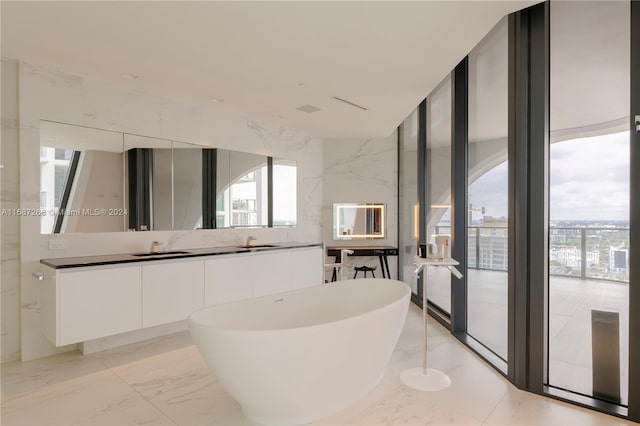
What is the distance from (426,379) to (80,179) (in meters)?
→ 3.29

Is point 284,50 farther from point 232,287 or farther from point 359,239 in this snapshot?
point 359,239

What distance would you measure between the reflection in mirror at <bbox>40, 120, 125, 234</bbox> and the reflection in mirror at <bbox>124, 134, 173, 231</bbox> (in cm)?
9

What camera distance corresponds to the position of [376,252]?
532 cm

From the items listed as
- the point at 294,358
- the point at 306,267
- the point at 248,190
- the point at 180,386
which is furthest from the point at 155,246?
the point at 294,358

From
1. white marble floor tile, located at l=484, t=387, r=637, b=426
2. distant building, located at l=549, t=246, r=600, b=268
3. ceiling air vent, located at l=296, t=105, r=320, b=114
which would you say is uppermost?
ceiling air vent, located at l=296, t=105, r=320, b=114

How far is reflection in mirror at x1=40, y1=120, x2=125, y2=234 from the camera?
301 cm

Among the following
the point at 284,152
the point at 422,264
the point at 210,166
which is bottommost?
the point at 422,264

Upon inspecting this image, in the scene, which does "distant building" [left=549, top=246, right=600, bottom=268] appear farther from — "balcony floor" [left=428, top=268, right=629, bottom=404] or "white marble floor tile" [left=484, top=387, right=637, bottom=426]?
"white marble floor tile" [left=484, top=387, right=637, bottom=426]

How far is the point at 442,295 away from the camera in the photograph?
4031 millimetres

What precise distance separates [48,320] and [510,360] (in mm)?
3416

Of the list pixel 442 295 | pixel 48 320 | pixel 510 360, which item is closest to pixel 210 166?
pixel 48 320

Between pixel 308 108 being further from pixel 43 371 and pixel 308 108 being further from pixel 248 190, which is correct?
pixel 43 371

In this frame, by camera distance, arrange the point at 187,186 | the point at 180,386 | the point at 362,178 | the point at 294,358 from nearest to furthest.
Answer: the point at 294,358 < the point at 180,386 < the point at 187,186 < the point at 362,178

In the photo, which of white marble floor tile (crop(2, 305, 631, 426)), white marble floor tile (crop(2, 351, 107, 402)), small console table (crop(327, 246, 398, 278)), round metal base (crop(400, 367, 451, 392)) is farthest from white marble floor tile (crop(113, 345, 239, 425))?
small console table (crop(327, 246, 398, 278))
